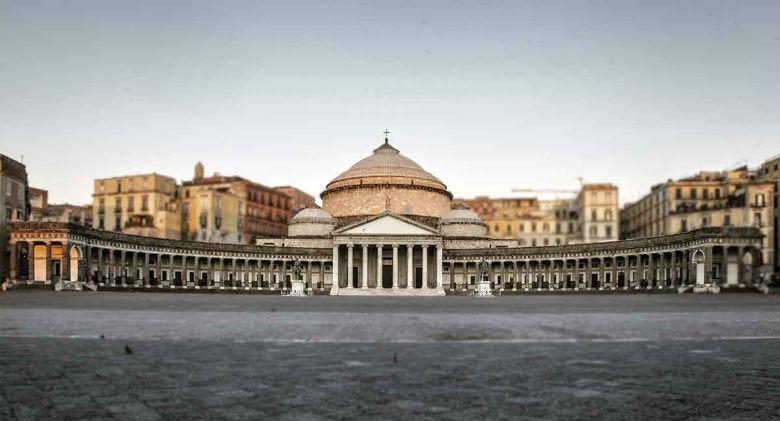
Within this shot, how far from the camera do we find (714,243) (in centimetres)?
7462

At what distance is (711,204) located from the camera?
108250 millimetres

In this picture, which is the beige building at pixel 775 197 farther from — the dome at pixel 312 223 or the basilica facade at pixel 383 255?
the dome at pixel 312 223

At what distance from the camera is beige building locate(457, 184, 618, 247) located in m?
123

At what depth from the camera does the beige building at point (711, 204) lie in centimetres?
9944

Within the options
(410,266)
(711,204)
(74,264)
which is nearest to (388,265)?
(410,266)

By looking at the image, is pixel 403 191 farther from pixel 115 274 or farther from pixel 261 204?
pixel 115 274

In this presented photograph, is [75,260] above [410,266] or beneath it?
above

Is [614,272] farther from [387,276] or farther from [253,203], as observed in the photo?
[253,203]

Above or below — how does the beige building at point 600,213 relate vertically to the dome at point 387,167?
below

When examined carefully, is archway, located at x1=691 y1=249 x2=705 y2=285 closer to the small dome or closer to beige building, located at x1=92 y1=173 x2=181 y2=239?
the small dome

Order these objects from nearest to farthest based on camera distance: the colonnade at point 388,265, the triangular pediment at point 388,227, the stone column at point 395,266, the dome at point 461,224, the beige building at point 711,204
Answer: the stone column at point 395,266 → the colonnade at point 388,265 → the triangular pediment at point 388,227 → the beige building at point 711,204 → the dome at point 461,224

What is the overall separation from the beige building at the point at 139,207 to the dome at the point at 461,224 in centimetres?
4080

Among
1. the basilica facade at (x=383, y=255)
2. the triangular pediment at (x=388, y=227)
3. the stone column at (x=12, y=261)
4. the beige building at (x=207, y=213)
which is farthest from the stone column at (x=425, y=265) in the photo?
the stone column at (x=12, y=261)

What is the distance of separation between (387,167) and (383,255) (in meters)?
21.1
